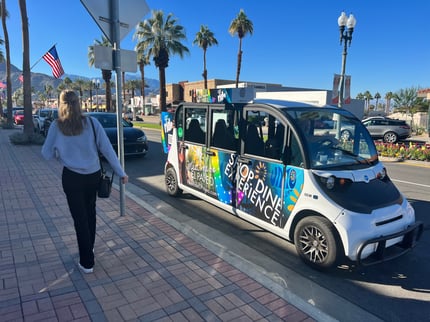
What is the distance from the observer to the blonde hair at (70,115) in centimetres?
300

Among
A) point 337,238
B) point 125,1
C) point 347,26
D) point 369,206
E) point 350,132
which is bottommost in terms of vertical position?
point 337,238

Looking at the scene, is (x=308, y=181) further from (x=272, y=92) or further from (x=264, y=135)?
(x=272, y=92)

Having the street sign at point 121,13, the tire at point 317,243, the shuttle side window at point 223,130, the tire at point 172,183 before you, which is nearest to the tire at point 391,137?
the tire at point 172,183

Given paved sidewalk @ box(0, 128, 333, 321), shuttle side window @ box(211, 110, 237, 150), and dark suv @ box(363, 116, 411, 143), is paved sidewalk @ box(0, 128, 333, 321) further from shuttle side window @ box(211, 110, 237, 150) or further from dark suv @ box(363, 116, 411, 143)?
dark suv @ box(363, 116, 411, 143)

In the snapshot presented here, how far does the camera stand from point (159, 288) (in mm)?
3041

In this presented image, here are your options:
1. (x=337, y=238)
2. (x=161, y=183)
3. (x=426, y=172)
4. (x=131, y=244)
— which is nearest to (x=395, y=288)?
(x=337, y=238)

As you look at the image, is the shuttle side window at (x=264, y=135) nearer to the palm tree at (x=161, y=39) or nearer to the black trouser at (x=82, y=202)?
the black trouser at (x=82, y=202)

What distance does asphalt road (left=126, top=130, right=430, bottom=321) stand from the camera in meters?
2.93

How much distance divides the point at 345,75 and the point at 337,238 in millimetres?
11776

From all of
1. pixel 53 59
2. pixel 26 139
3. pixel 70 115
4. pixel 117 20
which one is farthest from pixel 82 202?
pixel 53 59

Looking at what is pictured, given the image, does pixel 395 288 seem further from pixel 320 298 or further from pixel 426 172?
pixel 426 172

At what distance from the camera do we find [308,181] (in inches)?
141

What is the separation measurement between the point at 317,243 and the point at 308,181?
70cm

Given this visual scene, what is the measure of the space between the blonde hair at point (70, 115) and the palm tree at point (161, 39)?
2937cm
